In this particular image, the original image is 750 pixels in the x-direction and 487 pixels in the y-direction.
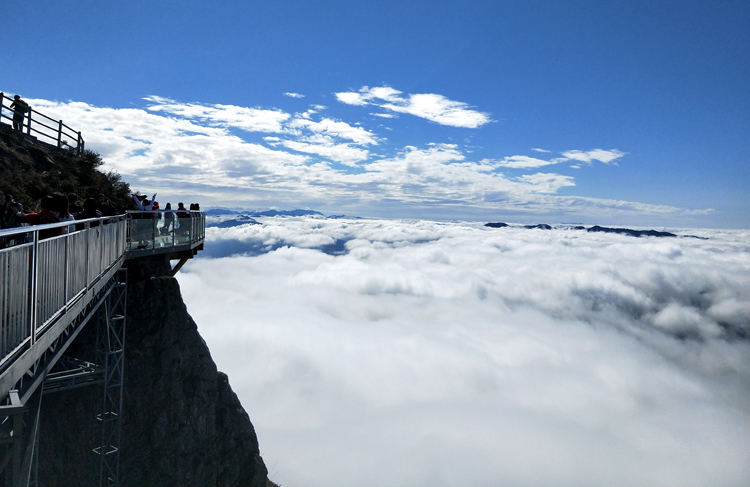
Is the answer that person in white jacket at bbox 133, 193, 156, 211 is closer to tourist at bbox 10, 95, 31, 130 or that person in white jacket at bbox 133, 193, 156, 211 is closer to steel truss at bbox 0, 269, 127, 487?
steel truss at bbox 0, 269, 127, 487

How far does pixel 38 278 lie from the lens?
5.14 m

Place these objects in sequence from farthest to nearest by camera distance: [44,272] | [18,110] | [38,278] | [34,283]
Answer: [18,110], [44,272], [38,278], [34,283]

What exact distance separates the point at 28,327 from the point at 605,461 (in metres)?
242

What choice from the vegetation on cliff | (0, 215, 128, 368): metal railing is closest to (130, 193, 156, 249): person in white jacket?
(0, 215, 128, 368): metal railing

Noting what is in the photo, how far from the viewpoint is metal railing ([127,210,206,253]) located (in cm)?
1412

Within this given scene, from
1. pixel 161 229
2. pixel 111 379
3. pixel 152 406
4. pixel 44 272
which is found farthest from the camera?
pixel 152 406

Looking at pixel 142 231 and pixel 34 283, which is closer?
pixel 34 283

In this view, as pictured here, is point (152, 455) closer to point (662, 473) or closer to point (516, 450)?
point (516, 450)

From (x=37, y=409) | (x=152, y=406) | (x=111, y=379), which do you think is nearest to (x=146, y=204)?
(x=111, y=379)

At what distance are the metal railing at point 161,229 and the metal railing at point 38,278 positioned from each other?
19.2ft

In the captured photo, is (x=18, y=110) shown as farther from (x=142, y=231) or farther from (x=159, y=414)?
(x=159, y=414)

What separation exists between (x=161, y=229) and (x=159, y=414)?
7.85 meters

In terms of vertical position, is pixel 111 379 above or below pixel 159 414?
above

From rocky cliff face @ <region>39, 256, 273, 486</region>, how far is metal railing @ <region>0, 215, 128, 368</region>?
8.28 metres
